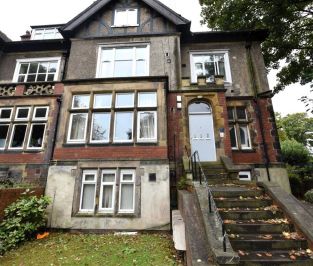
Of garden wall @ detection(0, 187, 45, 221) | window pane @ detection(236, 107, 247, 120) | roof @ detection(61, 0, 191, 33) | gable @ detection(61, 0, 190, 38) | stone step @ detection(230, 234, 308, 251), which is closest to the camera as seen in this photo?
stone step @ detection(230, 234, 308, 251)

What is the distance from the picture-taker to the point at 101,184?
9008mm

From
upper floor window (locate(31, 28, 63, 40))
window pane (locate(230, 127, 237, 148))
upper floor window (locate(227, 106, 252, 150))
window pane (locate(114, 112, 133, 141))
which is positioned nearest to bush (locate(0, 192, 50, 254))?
window pane (locate(114, 112, 133, 141))

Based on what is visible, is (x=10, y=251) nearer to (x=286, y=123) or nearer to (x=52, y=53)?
(x=52, y=53)

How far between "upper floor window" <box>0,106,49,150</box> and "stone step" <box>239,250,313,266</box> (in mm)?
10278

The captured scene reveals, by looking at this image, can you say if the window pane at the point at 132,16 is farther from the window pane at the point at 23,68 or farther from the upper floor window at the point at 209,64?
the window pane at the point at 23,68

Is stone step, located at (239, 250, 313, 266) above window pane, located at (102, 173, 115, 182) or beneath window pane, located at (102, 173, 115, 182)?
beneath

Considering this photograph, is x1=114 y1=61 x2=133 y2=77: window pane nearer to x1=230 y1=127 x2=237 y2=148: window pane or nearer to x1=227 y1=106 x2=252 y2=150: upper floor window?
x1=227 y1=106 x2=252 y2=150: upper floor window

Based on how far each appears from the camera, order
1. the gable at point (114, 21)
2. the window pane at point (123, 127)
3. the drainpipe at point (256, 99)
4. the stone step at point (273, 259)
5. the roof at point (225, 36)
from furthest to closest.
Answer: the roof at point (225, 36) → the gable at point (114, 21) → the drainpipe at point (256, 99) → the window pane at point (123, 127) → the stone step at point (273, 259)

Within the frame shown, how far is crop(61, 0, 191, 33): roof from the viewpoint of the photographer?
12.7 meters

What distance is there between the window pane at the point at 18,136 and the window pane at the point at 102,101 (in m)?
4.33

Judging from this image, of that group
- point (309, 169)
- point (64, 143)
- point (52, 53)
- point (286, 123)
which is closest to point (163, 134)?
point (64, 143)

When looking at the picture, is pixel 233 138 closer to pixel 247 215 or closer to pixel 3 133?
pixel 247 215

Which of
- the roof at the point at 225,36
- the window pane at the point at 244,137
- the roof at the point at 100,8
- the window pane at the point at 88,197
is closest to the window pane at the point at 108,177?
the window pane at the point at 88,197

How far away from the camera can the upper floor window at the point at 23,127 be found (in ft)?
36.3
